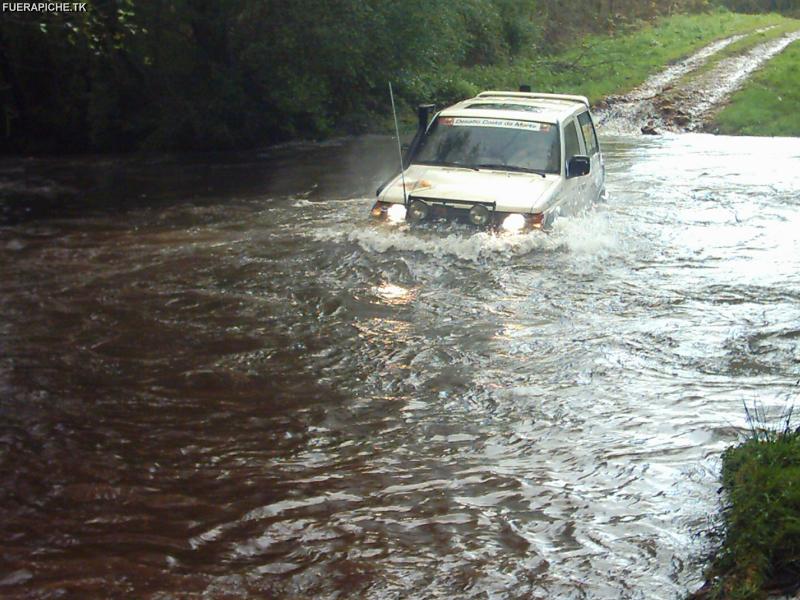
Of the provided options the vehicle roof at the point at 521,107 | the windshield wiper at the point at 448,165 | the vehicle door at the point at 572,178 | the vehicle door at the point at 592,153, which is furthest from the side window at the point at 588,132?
the windshield wiper at the point at 448,165

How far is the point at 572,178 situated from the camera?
441 inches

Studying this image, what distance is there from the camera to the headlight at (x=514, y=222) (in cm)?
1007

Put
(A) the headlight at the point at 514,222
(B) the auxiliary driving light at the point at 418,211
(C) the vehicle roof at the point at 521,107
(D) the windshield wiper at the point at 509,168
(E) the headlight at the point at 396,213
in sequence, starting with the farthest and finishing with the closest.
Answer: (C) the vehicle roof at the point at 521,107 < (D) the windshield wiper at the point at 509,168 < (E) the headlight at the point at 396,213 < (B) the auxiliary driving light at the point at 418,211 < (A) the headlight at the point at 514,222

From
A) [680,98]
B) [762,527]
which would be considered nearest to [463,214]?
[762,527]

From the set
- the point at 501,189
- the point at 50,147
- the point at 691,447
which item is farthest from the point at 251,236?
the point at 50,147

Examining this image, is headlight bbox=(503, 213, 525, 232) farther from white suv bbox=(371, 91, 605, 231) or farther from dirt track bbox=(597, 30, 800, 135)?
dirt track bbox=(597, 30, 800, 135)

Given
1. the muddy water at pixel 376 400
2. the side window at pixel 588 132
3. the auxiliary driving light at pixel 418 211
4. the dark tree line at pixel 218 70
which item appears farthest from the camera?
the dark tree line at pixel 218 70

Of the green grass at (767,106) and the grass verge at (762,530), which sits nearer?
the grass verge at (762,530)

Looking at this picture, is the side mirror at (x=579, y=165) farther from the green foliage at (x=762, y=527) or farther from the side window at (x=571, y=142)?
the green foliage at (x=762, y=527)

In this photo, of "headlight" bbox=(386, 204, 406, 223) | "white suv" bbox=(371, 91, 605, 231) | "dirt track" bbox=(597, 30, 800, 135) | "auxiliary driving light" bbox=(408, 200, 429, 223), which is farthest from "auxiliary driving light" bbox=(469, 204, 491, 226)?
"dirt track" bbox=(597, 30, 800, 135)

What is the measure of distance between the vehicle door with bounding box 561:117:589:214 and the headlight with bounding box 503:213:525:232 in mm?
920

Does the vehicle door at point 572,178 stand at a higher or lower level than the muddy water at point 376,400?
higher

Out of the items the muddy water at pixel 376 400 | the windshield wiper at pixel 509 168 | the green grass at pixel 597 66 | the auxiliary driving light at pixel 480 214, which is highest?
the green grass at pixel 597 66

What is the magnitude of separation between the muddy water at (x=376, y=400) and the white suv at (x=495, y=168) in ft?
0.94
